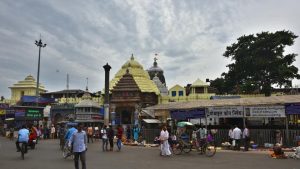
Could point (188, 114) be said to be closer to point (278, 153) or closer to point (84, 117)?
point (278, 153)

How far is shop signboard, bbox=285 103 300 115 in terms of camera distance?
20.5 metres

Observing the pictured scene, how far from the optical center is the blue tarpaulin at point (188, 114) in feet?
81.5

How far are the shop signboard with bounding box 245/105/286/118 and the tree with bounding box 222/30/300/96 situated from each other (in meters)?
21.2

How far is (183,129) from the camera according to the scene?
928 inches

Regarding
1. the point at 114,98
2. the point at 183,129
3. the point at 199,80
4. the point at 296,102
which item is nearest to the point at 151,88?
the point at 114,98

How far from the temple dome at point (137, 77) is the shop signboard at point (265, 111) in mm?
25457

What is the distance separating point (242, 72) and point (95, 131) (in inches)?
852

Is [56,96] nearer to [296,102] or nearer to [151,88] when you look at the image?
[151,88]

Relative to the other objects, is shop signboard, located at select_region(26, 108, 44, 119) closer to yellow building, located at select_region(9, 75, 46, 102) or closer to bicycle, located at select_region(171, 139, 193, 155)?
bicycle, located at select_region(171, 139, 193, 155)

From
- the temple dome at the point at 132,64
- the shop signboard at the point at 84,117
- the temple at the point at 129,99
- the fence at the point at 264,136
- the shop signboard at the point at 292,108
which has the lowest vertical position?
the fence at the point at 264,136

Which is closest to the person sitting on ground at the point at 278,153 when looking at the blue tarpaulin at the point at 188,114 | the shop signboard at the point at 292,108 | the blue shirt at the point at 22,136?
the shop signboard at the point at 292,108

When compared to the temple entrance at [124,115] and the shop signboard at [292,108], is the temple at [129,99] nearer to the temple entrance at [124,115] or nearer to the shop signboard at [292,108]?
the temple entrance at [124,115]

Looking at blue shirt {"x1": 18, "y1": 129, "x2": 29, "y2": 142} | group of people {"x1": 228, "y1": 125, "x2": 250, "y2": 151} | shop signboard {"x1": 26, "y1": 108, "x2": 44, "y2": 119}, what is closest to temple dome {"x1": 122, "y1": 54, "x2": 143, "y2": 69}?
shop signboard {"x1": 26, "y1": 108, "x2": 44, "y2": 119}

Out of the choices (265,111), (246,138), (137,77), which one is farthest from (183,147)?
(137,77)
